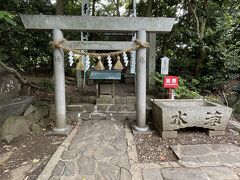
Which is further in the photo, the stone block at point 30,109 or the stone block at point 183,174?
the stone block at point 30,109

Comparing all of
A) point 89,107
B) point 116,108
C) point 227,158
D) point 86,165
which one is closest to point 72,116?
point 89,107

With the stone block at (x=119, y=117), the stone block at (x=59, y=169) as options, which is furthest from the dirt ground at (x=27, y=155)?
the stone block at (x=119, y=117)

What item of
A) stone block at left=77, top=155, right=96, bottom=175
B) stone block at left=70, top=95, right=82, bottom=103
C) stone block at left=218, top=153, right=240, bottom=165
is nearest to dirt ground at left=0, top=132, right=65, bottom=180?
stone block at left=77, top=155, right=96, bottom=175

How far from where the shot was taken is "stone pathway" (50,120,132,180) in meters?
3.02

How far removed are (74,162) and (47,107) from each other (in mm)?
2727

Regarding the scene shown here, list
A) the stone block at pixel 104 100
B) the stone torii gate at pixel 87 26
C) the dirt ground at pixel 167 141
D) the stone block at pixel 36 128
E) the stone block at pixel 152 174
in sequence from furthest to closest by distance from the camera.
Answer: the stone block at pixel 104 100 → the stone block at pixel 36 128 → the stone torii gate at pixel 87 26 → the dirt ground at pixel 167 141 → the stone block at pixel 152 174

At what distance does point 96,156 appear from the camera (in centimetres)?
358

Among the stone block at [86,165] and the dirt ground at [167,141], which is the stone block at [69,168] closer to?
the stone block at [86,165]

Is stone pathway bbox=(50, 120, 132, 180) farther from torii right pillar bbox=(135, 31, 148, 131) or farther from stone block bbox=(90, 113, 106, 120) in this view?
stone block bbox=(90, 113, 106, 120)

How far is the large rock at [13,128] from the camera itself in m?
4.21

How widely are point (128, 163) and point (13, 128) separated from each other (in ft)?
9.13

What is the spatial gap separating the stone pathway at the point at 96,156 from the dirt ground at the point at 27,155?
0.34 m

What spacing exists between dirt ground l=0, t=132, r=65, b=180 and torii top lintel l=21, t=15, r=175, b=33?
2520mm

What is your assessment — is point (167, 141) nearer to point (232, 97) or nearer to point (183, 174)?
point (183, 174)
